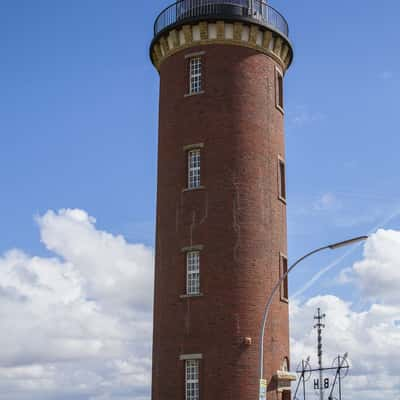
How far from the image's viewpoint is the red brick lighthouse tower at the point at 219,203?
32.0 meters

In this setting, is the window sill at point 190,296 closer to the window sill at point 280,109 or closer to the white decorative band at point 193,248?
the white decorative band at point 193,248

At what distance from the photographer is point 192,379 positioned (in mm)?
31906

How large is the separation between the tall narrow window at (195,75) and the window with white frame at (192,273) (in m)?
7.87

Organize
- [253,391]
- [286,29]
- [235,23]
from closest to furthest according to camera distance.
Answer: [253,391] < [235,23] < [286,29]

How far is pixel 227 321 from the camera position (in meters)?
32.0

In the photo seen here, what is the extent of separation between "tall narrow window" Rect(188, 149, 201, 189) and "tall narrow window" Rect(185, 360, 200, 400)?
7.86m

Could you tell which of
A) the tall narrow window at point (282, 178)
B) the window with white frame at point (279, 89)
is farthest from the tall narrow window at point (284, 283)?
the window with white frame at point (279, 89)

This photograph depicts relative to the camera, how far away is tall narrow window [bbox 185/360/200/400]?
104 feet

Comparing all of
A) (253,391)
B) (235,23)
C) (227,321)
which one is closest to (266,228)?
(227,321)

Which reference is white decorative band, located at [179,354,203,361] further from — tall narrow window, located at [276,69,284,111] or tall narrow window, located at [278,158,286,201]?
tall narrow window, located at [276,69,284,111]

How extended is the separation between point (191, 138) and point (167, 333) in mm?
8930

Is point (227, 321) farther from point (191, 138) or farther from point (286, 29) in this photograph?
point (286, 29)

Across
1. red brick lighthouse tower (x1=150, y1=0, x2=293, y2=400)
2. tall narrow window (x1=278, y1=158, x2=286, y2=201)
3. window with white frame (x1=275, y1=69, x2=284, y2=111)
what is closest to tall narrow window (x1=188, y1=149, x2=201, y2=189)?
red brick lighthouse tower (x1=150, y1=0, x2=293, y2=400)

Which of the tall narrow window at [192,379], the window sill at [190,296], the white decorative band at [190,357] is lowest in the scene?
the tall narrow window at [192,379]
